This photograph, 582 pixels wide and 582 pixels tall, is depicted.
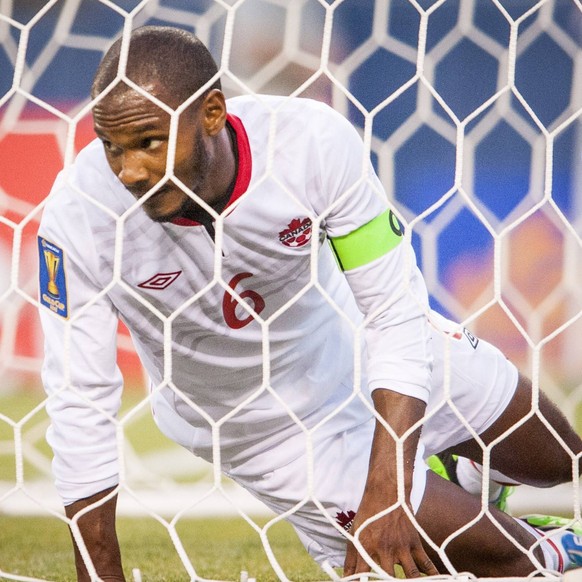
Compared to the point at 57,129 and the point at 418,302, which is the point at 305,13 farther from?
the point at 418,302

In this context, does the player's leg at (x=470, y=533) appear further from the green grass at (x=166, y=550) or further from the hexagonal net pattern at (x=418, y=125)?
the hexagonal net pattern at (x=418, y=125)

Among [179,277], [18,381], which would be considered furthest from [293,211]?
[18,381]

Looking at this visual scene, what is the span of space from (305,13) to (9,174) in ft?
3.74

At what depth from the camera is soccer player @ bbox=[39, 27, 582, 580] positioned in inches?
41.6

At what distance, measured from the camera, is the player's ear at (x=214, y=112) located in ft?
3.64

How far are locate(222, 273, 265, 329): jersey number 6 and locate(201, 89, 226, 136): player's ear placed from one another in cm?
19

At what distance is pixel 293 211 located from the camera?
1191mm

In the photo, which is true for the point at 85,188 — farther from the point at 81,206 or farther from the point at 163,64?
the point at 163,64

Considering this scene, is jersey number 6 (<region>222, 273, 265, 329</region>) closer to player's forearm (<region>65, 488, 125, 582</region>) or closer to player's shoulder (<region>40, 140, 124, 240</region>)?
player's shoulder (<region>40, 140, 124, 240</region>)

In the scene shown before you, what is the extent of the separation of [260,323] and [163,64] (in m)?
0.30

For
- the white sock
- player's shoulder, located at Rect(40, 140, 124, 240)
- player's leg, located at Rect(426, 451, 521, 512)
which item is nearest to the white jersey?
player's shoulder, located at Rect(40, 140, 124, 240)

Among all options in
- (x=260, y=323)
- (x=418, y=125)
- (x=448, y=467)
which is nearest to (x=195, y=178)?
(x=260, y=323)

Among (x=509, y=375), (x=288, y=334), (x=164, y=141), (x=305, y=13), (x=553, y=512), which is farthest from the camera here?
(x=305, y=13)

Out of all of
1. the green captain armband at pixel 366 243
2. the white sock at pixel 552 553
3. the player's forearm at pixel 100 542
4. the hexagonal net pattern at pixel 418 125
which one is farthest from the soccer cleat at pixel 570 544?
the hexagonal net pattern at pixel 418 125
